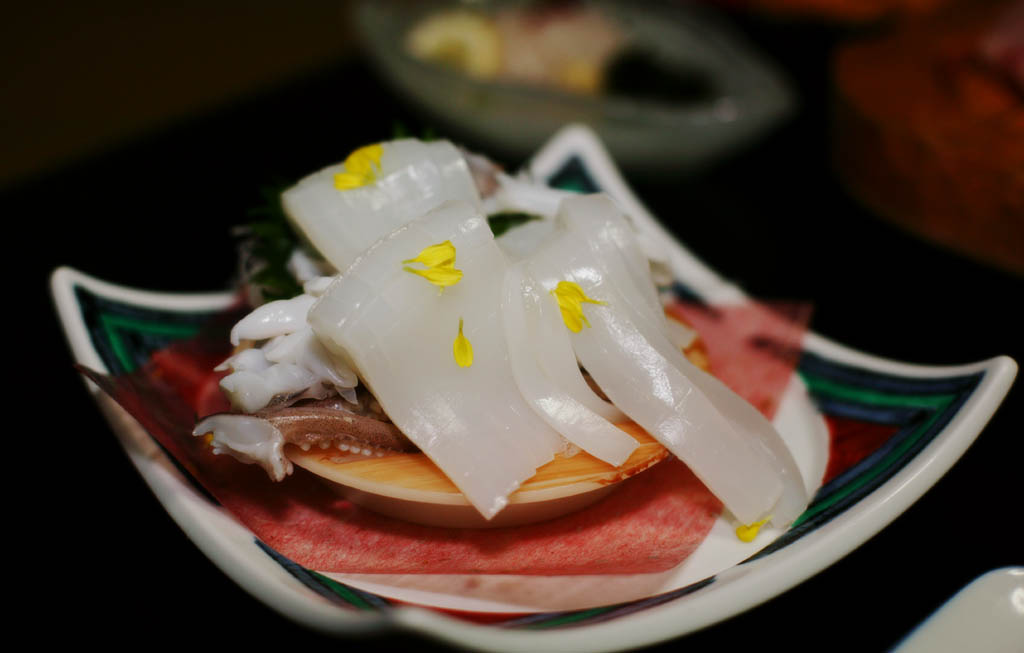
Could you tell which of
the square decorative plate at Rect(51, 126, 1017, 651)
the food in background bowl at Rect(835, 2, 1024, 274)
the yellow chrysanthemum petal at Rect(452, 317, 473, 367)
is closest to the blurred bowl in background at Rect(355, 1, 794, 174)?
the food in background bowl at Rect(835, 2, 1024, 274)

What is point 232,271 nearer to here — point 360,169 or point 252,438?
point 360,169

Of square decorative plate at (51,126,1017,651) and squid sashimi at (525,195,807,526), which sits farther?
squid sashimi at (525,195,807,526)

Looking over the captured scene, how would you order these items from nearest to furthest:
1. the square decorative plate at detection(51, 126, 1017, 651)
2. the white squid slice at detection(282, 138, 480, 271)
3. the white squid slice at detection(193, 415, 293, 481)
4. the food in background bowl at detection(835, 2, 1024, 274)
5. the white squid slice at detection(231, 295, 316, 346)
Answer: the square decorative plate at detection(51, 126, 1017, 651)
the white squid slice at detection(193, 415, 293, 481)
the white squid slice at detection(231, 295, 316, 346)
the white squid slice at detection(282, 138, 480, 271)
the food in background bowl at detection(835, 2, 1024, 274)

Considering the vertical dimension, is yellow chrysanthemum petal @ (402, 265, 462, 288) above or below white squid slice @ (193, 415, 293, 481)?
above

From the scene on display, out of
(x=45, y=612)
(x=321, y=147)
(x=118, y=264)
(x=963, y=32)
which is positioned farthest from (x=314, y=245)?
(x=963, y=32)

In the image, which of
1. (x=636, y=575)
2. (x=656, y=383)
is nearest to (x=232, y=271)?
(x=656, y=383)

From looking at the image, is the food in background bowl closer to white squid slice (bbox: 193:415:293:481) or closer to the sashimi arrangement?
the sashimi arrangement
